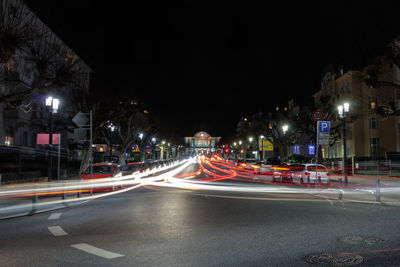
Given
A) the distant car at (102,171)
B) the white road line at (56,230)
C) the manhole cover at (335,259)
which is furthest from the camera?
the distant car at (102,171)

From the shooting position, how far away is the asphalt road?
5.75 meters

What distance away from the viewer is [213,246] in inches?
257

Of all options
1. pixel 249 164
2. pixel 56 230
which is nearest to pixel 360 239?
pixel 56 230

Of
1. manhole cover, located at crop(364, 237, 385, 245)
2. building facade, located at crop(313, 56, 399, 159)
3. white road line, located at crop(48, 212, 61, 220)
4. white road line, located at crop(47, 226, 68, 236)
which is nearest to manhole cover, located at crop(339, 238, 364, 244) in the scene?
manhole cover, located at crop(364, 237, 385, 245)

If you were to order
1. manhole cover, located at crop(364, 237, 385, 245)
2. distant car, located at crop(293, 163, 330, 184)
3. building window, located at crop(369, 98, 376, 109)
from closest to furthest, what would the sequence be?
manhole cover, located at crop(364, 237, 385, 245) < distant car, located at crop(293, 163, 330, 184) < building window, located at crop(369, 98, 376, 109)

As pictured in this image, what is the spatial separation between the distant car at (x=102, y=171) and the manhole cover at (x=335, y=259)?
670 inches

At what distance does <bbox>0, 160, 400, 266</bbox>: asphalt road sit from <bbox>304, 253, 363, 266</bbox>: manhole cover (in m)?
0.02

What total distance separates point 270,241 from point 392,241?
2555 mm

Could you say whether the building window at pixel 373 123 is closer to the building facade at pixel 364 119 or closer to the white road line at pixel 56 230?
the building facade at pixel 364 119

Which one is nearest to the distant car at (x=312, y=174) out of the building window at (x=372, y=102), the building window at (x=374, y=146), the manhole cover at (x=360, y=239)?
the manhole cover at (x=360, y=239)

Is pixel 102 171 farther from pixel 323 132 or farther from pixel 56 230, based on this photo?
pixel 323 132

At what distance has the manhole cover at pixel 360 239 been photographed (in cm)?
671

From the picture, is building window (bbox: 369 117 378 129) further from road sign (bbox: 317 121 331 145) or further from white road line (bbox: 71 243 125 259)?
white road line (bbox: 71 243 125 259)

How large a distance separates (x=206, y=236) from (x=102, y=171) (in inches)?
616
